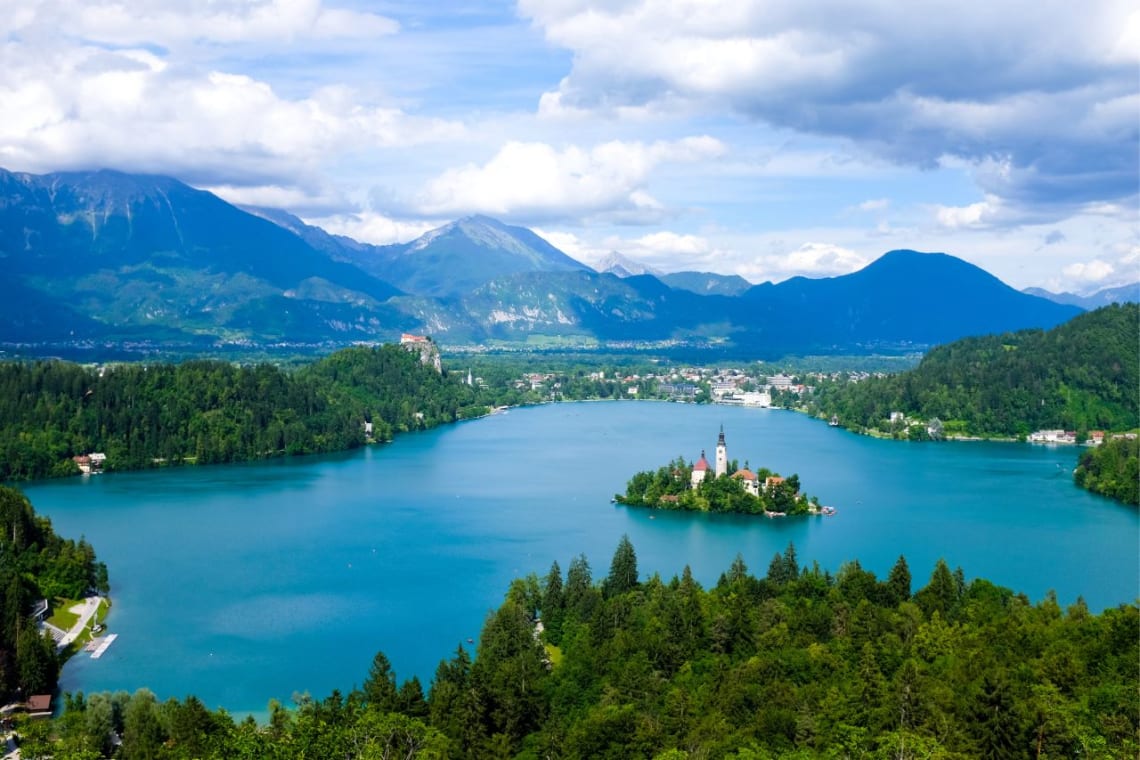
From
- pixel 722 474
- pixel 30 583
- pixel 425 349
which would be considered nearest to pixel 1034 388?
pixel 722 474

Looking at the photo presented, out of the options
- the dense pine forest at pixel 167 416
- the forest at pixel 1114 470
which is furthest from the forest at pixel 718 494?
the dense pine forest at pixel 167 416

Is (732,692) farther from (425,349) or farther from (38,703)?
(425,349)

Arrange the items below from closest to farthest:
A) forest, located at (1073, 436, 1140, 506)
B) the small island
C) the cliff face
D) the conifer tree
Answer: the conifer tree
the small island
forest, located at (1073, 436, 1140, 506)
the cliff face

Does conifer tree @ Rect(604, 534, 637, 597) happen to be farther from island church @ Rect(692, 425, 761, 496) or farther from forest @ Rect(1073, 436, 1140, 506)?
forest @ Rect(1073, 436, 1140, 506)

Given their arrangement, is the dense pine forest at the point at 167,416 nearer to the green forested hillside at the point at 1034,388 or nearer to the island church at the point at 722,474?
the island church at the point at 722,474

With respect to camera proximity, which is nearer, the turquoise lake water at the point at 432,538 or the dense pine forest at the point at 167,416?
the turquoise lake water at the point at 432,538

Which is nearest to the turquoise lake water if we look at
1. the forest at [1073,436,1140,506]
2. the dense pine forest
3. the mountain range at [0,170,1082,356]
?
the forest at [1073,436,1140,506]

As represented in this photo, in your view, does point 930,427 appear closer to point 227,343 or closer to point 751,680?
point 751,680
